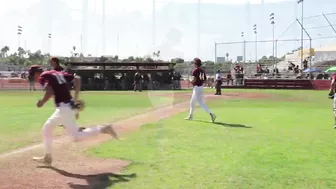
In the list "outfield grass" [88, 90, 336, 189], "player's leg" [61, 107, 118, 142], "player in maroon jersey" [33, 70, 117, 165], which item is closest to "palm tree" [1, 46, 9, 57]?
"outfield grass" [88, 90, 336, 189]

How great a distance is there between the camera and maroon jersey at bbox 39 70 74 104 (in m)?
7.93

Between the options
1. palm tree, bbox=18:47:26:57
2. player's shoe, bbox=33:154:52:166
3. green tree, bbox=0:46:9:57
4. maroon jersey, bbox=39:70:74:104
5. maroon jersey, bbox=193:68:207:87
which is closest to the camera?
maroon jersey, bbox=39:70:74:104

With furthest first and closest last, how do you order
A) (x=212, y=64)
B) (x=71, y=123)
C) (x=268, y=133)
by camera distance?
(x=212, y=64), (x=268, y=133), (x=71, y=123)

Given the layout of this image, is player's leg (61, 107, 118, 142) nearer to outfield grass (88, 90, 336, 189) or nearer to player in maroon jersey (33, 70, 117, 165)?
player in maroon jersey (33, 70, 117, 165)

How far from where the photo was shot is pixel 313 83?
145ft

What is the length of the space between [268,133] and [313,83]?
33.8 metres

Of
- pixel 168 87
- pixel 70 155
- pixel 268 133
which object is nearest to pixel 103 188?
pixel 70 155

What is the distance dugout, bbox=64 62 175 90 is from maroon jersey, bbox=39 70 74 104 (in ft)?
114

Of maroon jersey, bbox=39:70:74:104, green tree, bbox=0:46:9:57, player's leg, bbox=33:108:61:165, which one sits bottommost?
player's leg, bbox=33:108:61:165

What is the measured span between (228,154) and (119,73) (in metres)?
35.4

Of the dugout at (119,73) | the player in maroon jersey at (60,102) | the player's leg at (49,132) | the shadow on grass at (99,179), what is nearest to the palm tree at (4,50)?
the dugout at (119,73)

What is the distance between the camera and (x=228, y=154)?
9328 millimetres

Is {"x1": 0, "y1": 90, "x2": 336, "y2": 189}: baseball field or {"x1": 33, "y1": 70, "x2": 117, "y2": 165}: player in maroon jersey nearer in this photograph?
{"x1": 0, "y1": 90, "x2": 336, "y2": 189}: baseball field

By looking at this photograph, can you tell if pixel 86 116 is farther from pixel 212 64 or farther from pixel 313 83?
pixel 212 64
